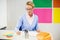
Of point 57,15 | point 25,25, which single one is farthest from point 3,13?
point 57,15

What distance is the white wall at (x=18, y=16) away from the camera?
3.99 feet

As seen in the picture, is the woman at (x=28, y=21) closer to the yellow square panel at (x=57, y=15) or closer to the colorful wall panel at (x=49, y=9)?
the colorful wall panel at (x=49, y=9)

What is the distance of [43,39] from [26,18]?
11.2 inches

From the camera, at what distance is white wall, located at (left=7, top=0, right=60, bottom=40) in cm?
121

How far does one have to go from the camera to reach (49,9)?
3.96ft

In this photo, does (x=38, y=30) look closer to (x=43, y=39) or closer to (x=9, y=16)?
(x=43, y=39)

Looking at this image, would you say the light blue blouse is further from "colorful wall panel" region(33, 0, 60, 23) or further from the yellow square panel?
the yellow square panel

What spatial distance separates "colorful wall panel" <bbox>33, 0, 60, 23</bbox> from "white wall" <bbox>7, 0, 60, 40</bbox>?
54 millimetres

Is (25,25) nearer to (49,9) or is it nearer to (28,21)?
(28,21)

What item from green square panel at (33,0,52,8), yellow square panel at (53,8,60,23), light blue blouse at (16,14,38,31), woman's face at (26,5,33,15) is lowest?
light blue blouse at (16,14,38,31)

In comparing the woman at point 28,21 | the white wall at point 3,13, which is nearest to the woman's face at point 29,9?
the woman at point 28,21

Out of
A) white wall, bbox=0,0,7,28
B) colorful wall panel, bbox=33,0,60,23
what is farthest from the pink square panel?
white wall, bbox=0,0,7,28

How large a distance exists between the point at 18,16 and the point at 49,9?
13.2 inches

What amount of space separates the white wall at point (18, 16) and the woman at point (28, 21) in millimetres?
48
